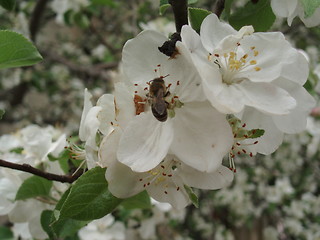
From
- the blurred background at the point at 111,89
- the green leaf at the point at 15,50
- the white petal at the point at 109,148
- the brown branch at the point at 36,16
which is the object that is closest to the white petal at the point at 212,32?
the white petal at the point at 109,148

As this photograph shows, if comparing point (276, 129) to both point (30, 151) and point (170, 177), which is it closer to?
point (170, 177)

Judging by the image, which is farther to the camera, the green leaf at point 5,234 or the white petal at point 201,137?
the green leaf at point 5,234

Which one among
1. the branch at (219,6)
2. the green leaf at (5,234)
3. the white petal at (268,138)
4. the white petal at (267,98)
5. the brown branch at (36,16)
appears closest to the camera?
the white petal at (267,98)

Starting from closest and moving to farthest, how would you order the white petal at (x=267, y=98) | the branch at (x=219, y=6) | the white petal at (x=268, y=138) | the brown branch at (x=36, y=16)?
the white petal at (x=267, y=98) → the white petal at (x=268, y=138) → the branch at (x=219, y=6) → the brown branch at (x=36, y=16)

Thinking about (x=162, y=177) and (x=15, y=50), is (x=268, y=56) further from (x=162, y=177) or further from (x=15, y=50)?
(x=15, y=50)

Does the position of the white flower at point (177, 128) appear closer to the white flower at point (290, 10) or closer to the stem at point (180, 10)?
the stem at point (180, 10)

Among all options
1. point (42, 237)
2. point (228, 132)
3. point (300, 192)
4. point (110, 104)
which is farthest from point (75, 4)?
point (300, 192)
